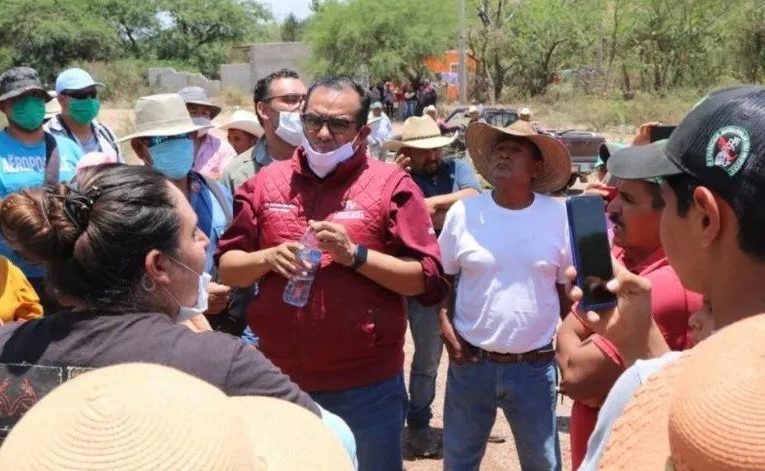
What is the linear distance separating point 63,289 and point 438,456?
318cm

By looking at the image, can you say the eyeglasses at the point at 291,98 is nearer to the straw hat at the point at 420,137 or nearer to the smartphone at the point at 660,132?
the straw hat at the point at 420,137

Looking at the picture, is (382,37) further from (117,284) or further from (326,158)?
(117,284)

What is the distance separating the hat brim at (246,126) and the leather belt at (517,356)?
2619mm

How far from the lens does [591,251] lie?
2029 mm

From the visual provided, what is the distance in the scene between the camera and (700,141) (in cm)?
147

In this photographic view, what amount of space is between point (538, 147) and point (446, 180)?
137 centimetres

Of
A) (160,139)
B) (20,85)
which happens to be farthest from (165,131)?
(20,85)

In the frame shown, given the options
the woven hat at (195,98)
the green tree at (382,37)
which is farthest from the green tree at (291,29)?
the woven hat at (195,98)

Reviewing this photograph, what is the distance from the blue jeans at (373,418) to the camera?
295 centimetres

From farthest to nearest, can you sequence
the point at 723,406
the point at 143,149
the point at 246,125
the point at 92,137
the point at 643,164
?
the point at 246,125 → the point at 92,137 → the point at 143,149 → the point at 643,164 → the point at 723,406

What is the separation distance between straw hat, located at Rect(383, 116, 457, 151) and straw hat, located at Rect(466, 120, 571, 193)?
1106 mm

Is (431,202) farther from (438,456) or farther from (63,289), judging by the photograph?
(63,289)

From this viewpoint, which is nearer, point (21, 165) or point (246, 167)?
point (246, 167)

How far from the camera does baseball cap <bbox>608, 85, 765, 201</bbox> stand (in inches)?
54.9
